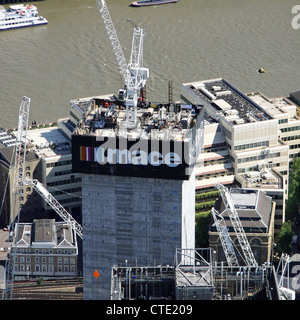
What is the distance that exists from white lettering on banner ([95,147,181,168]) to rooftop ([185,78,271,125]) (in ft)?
144

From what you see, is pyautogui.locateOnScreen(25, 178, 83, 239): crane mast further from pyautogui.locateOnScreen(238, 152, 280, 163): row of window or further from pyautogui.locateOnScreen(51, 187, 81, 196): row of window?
pyautogui.locateOnScreen(238, 152, 280, 163): row of window

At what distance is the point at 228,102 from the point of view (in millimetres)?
185500

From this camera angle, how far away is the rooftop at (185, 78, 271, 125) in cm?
18025

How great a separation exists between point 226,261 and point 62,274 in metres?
27.6

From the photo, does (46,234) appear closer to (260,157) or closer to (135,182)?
(135,182)

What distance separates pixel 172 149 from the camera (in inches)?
5315

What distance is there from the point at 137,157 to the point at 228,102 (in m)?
52.6

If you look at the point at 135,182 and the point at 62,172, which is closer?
the point at 135,182

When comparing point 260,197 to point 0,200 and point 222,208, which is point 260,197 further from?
point 0,200

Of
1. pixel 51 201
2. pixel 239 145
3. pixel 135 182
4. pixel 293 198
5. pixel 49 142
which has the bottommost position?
pixel 135 182

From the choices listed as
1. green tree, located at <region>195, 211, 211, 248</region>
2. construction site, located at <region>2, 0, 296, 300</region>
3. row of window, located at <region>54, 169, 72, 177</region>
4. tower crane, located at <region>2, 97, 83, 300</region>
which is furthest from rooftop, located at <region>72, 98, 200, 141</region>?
row of window, located at <region>54, 169, 72, 177</region>

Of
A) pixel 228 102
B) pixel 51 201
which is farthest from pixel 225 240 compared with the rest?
pixel 228 102

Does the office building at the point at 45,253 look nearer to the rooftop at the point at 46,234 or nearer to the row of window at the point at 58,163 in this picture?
the rooftop at the point at 46,234

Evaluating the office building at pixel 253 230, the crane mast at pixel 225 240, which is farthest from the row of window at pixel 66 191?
the crane mast at pixel 225 240
